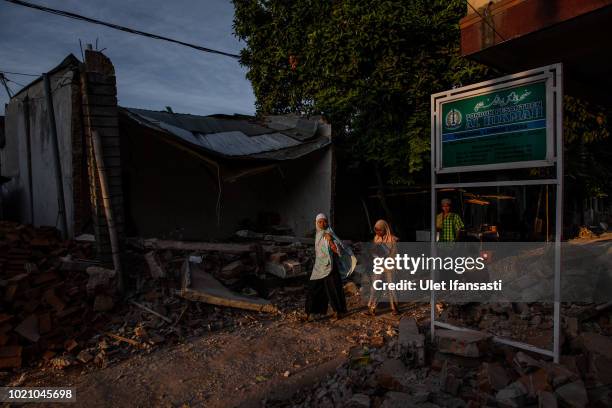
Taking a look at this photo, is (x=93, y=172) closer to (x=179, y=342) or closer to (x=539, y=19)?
(x=179, y=342)

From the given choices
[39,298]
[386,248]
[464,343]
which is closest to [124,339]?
[39,298]

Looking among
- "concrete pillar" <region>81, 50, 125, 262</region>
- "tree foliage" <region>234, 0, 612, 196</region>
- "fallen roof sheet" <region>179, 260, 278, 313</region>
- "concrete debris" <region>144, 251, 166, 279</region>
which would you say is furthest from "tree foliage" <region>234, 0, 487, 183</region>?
"concrete debris" <region>144, 251, 166, 279</region>

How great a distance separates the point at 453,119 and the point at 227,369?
149 inches

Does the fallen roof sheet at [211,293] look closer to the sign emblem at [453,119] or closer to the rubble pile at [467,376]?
the rubble pile at [467,376]

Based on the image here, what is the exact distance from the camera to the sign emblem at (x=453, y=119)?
4.29 meters

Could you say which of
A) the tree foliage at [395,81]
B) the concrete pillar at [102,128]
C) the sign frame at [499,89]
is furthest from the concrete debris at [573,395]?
the tree foliage at [395,81]

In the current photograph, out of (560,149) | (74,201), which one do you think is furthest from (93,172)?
(560,149)

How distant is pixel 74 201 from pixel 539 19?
295 inches

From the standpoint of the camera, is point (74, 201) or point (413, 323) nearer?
point (413, 323)

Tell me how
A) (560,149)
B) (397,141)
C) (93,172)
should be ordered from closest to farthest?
(560,149) < (93,172) < (397,141)

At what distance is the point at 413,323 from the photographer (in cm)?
493

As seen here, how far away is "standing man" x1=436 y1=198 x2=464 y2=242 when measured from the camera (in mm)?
7023

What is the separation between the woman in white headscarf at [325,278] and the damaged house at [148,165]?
3.23 m

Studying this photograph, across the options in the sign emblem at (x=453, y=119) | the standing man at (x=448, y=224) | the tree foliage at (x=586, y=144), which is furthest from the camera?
the tree foliage at (x=586, y=144)
